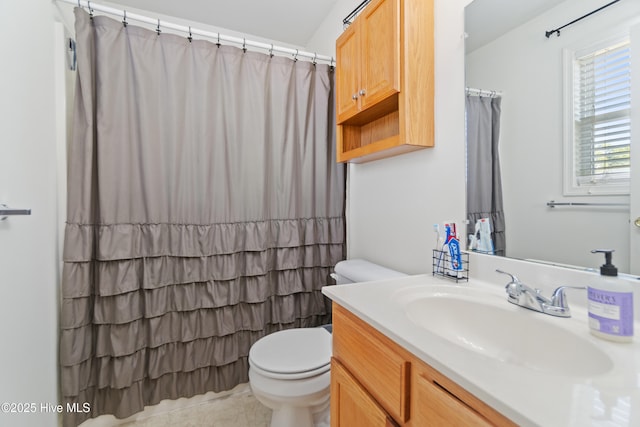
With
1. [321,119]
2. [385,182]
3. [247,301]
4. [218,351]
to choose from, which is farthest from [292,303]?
[321,119]

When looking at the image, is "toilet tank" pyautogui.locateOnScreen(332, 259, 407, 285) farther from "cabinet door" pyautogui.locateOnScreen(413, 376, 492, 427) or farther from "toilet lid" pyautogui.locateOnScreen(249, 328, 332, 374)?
"cabinet door" pyautogui.locateOnScreen(413, 376, 492, 427)

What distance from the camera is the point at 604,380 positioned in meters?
0.45

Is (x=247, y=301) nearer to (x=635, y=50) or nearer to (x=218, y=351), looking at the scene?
(x=218, y=351)

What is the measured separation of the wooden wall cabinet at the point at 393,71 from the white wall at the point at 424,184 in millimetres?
50

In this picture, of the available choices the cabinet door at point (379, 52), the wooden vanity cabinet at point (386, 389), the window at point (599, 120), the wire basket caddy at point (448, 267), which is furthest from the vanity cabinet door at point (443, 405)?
the cabinet door at point (379, 52)

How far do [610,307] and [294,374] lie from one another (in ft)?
3.35

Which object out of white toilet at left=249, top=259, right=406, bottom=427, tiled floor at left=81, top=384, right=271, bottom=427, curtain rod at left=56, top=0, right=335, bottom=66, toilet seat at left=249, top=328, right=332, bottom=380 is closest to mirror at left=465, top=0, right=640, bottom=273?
white toilet at left=249, top=259, right=406, bottom=427

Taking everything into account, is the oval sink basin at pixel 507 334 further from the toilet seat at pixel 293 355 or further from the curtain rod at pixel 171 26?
the curtain rod at pixel 171 26

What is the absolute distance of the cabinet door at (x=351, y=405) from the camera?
0.70 m

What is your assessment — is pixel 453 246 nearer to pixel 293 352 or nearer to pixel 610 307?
pixel 610 307

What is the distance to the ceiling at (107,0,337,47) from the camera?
1.92m

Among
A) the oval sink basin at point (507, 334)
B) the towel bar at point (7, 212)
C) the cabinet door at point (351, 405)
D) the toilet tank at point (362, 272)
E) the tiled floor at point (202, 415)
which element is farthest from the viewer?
the tiled floor at point (202, 415)

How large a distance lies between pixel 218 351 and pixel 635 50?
6.63 feet

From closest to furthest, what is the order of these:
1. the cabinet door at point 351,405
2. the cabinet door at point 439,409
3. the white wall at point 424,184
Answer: the cabinet door at point 439,409, the cabinet door at point 351,405, the white wall at point 424,184
